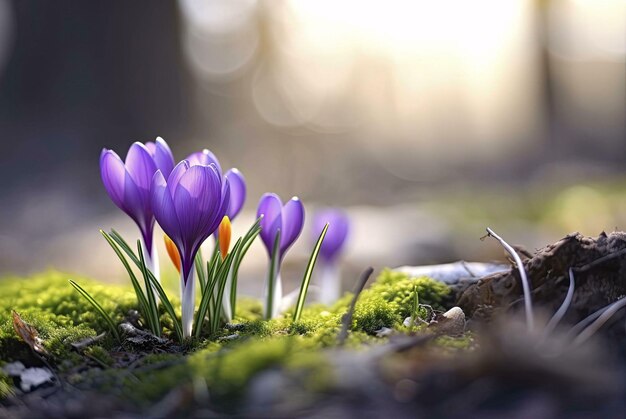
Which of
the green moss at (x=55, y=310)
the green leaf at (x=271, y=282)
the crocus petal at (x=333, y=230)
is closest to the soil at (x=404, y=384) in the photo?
the green moss at (x=55, y=310)

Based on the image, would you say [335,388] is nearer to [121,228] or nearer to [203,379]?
[203,379]

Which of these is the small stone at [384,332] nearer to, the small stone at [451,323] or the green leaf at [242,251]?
the small stone at [451,323]

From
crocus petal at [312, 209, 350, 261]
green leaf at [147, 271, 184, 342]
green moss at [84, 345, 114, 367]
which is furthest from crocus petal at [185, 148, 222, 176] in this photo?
crocus petal at [312, 209, 350, 261]

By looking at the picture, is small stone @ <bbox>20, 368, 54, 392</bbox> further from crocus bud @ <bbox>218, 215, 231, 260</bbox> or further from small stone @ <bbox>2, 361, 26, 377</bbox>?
crocus bud @ <bbox>218, 215, 231, 260</bbox>

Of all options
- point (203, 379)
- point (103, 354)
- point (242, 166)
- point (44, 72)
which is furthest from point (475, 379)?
point (242, 166)

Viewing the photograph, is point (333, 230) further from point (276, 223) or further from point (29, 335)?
point (29, 335)

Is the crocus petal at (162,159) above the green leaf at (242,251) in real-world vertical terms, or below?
above

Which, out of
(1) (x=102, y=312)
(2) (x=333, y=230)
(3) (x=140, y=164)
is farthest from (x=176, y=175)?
(2) (x=333, y=230)
